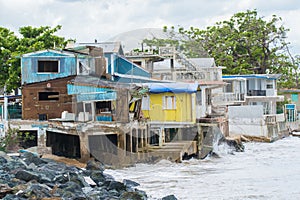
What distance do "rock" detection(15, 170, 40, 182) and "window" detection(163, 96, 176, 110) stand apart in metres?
12.4

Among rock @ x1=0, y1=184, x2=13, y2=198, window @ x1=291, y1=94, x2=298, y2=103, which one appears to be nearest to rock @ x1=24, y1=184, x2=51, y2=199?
rock @ x1=0, y1=184, x2=13, y2=198

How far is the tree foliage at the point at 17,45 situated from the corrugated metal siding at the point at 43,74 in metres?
5.33

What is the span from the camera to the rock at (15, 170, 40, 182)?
55.0 feet

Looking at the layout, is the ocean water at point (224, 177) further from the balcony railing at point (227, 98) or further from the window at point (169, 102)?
the balcony railing at point (227, 98)

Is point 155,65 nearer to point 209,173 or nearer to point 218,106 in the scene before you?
point 218,106

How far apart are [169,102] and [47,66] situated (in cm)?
664

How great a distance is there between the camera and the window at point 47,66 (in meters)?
27.9

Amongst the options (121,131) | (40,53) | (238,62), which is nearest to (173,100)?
(121,131)

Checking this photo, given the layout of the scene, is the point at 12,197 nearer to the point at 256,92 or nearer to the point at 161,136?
the point at 161,136

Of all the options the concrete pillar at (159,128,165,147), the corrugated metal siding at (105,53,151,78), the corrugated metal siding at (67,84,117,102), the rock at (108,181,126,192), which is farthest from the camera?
the corrugated metal siding at (105,53,151,78)

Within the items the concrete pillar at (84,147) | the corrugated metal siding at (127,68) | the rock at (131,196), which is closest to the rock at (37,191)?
the rock at (131,196)

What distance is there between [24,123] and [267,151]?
1519 cm

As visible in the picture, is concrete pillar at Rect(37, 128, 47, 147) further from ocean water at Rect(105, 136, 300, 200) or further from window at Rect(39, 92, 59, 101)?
ocean water at Rect(105, 136, 300, 200)

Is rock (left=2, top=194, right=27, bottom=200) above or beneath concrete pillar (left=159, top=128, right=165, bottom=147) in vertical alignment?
beneath
